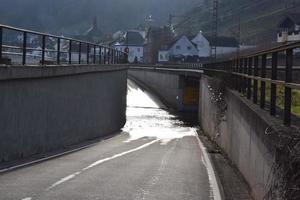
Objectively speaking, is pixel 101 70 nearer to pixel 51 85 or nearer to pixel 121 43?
pixel 51 85

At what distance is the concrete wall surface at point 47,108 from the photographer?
50.6 ft

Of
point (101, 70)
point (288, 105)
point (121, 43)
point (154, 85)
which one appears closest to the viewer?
point (288, 105)

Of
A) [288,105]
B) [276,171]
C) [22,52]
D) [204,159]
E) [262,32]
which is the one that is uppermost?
[262,32]

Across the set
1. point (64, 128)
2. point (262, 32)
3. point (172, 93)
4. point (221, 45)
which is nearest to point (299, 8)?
point (262, 32)

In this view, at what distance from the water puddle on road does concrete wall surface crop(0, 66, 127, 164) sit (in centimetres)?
1000

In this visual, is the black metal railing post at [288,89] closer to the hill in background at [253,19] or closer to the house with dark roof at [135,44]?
the hill in background at [253,19]

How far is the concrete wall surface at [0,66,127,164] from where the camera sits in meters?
15.4

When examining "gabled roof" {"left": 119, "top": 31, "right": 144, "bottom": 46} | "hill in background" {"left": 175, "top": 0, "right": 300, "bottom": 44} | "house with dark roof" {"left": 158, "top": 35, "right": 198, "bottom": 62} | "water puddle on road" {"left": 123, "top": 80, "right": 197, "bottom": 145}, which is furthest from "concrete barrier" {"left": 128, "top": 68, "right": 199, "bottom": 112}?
"gabled roof" {"left": 119, "top": 31, "right": 144, "bottom": 46}

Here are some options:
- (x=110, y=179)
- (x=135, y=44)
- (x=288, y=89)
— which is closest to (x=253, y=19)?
(x=135, y=44)

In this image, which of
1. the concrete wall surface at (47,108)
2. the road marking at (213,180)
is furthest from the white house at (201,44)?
the road marking at (213,180)

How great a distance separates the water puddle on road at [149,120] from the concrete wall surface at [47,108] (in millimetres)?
9998

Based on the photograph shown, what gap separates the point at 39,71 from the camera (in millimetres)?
17844

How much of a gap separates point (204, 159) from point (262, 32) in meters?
131

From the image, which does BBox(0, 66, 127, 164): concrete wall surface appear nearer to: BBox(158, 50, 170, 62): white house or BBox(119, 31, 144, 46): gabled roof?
BBox(158, 50, 170, 62): white house
